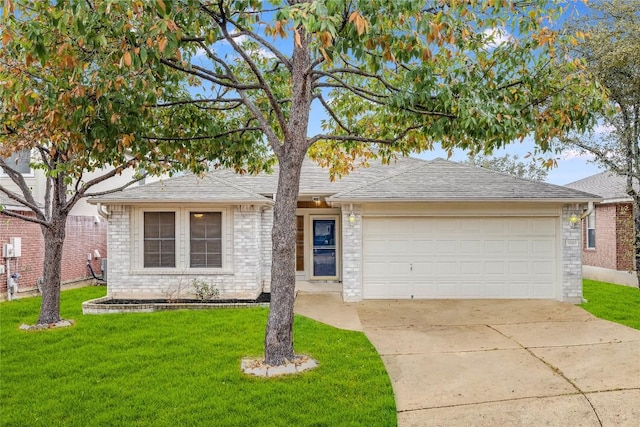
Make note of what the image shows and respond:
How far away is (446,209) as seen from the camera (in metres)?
11.3

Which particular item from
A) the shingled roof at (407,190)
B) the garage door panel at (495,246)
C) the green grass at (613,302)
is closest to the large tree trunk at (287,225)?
the shingled roof at (407,190)

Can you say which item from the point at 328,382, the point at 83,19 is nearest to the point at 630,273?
the point at 328,382

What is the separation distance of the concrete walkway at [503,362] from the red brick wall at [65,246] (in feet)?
28.6

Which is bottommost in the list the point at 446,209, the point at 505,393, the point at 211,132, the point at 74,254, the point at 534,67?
the point at 505,393

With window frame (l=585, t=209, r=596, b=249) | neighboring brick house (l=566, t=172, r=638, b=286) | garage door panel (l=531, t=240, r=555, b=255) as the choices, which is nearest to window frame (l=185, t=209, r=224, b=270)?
garage door panel (l=531, t=240, r=555, b=255)

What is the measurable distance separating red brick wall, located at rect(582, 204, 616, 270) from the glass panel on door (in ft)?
32.5

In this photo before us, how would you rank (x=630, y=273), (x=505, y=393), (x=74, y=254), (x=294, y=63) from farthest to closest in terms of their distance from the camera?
1. (x=74, y=254)
2. (x=630, y=273)
3. (x=294, y=63)
4. (x=505, y=393)

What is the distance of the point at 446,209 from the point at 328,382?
22.6 ft

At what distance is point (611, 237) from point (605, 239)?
1.33ft

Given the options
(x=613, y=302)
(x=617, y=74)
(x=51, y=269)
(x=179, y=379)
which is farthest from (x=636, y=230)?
(x=51, y=269)

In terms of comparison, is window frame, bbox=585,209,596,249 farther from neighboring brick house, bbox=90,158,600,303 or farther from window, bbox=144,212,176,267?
window, bbox=144,212,176,267

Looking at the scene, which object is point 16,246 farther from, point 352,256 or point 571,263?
point 571,263

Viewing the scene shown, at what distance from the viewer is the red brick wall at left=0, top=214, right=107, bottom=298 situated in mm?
12456

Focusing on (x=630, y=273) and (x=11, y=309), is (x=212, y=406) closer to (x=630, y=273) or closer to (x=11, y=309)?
(x=11, y=309)
